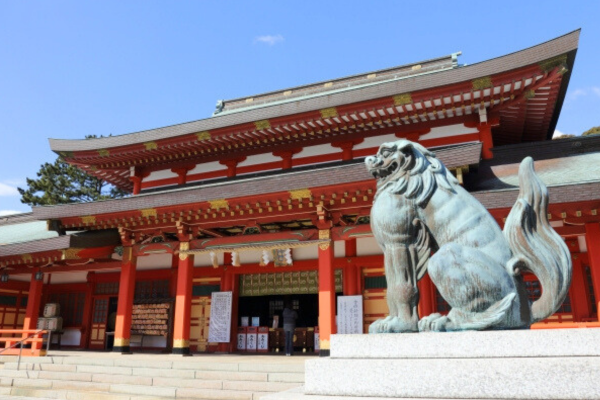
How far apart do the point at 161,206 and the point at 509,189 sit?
7755mm

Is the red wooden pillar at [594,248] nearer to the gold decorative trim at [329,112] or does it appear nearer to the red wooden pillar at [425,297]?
the red wooden pillar at [425,297]

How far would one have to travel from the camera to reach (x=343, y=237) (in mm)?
9922

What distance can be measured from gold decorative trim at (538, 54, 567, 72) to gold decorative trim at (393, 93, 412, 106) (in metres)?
2.81

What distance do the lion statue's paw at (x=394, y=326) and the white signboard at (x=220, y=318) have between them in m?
9.93

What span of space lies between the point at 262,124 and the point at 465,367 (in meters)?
9.92

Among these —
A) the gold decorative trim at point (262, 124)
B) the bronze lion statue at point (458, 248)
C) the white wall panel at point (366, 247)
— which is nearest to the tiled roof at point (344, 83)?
the gold decorative trim at point (262, 124)

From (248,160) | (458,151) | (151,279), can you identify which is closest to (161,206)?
(248,160)

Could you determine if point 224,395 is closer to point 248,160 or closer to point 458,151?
point 458,151

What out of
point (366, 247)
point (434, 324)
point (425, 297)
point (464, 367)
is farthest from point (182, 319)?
point (464, 367)

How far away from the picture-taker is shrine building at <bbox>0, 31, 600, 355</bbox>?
364 inches

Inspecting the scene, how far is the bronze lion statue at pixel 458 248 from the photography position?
3246 millimetres

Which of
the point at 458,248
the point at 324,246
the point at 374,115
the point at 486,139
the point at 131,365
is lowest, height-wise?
the point at 131,365

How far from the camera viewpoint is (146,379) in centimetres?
806

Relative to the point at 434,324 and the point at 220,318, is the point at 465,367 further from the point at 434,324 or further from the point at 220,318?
the point at 220,318
